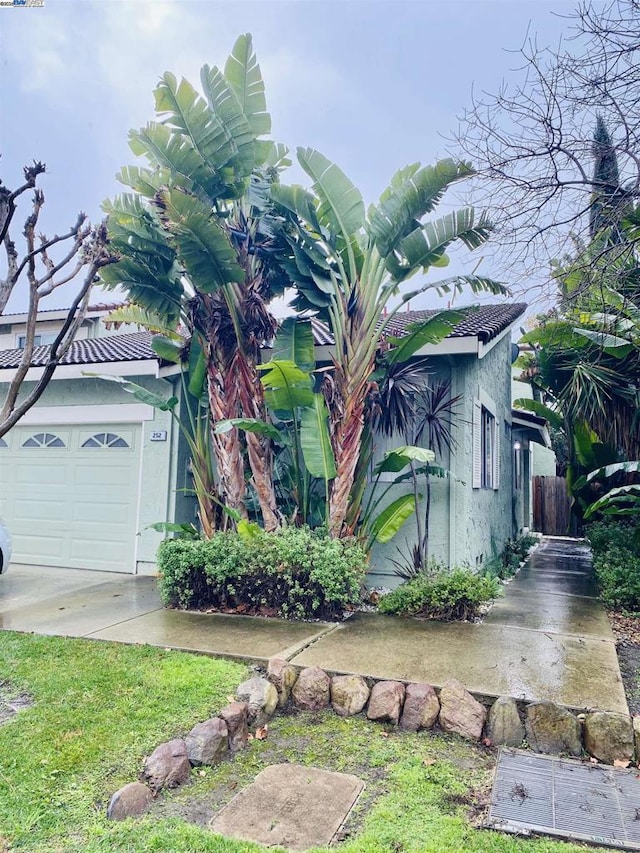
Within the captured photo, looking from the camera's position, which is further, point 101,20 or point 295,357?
point 101,20

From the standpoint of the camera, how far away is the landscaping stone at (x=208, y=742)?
155 inches

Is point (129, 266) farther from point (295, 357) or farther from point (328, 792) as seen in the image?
point (328, 792)

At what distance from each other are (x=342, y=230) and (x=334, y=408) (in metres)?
2.39

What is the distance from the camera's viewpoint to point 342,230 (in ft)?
26.5

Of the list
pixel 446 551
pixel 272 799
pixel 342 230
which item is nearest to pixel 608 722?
pixel 272 799

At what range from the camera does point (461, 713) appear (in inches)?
178

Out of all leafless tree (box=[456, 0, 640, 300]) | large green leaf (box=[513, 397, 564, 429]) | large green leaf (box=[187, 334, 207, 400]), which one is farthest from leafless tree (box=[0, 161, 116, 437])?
large green leaf (box=[513, 397, 564, 429])

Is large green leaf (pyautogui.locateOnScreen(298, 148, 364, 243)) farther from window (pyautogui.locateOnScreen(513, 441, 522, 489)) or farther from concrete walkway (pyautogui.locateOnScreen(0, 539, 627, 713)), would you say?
window (pyautogui.locateOnScreen(513, 441, 522, 489))

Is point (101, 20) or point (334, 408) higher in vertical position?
point (101, 20)

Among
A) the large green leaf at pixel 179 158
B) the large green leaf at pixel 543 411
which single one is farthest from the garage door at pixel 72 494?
the large green leaf at pixel 543 411

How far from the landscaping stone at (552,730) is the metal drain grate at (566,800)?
0.34 ft

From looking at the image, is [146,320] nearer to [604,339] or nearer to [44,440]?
[44,440]

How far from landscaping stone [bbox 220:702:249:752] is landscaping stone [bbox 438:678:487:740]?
4.84 feet

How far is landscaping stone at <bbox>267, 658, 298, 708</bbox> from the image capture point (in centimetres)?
497
